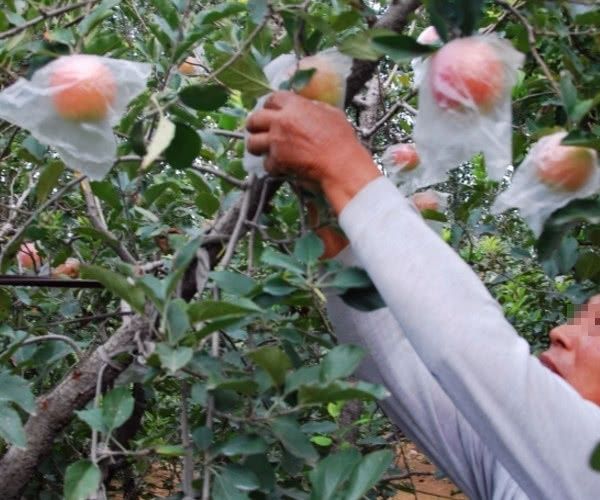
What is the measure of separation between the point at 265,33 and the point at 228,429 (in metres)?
0.62

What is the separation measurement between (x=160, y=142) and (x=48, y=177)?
1.33 feet

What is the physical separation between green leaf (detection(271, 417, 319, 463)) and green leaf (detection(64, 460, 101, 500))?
0.18 meters

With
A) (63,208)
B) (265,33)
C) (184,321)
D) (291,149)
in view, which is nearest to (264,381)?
(184,321)

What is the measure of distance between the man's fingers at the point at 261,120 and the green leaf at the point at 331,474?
35 centimetres

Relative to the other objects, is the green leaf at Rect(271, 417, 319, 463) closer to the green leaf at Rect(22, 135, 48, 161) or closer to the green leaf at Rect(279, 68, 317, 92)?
the green leaf at Rect(279, 68, 317, 92)

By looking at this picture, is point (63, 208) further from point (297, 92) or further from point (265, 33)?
point (297, 92)

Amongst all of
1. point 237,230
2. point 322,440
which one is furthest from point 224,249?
point 322,440

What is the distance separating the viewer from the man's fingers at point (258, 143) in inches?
34.2

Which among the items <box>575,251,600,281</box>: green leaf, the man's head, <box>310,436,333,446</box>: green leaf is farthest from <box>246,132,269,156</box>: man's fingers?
<box>575,251,600,281</box>: green leaf

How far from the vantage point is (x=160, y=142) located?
2.46 feet

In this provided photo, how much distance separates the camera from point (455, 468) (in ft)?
3.63

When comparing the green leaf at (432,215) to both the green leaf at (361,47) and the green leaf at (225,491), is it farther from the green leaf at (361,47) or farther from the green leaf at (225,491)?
the green leaf at (225,491)

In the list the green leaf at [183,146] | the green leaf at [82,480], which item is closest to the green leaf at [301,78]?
the green leaf at [183,146]

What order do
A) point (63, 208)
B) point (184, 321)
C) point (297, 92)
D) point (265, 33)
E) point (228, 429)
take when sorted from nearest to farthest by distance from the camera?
point (184, 321) < point (297, 92) < point (265, 33) < point (228, 429) < point (63, 208)
